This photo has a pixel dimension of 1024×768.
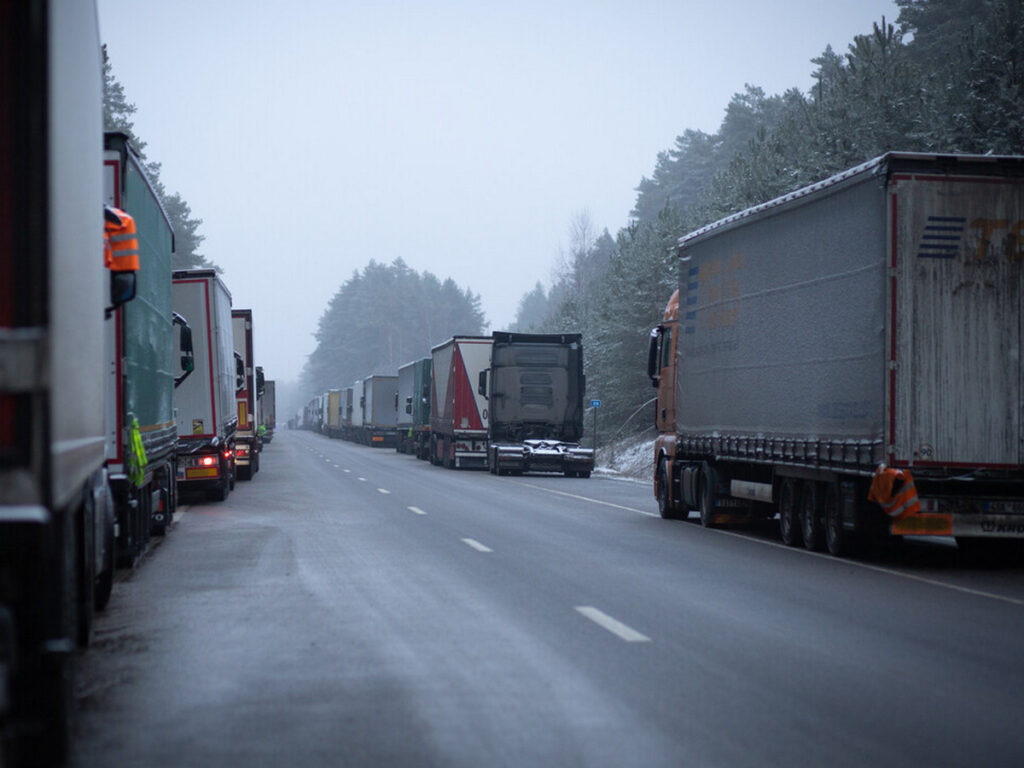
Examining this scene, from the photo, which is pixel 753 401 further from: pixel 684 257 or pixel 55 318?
pixel 55 318

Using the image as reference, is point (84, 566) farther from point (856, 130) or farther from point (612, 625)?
point (856, 130)

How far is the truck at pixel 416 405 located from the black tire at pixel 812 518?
115 ft

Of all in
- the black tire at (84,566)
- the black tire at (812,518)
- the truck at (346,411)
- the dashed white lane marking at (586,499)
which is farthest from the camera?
the truck at (346,411)

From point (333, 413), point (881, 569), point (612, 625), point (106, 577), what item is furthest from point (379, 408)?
point (612, 625)

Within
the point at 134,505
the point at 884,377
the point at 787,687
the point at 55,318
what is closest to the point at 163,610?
the point at 134,505

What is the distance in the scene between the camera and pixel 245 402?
111 feet

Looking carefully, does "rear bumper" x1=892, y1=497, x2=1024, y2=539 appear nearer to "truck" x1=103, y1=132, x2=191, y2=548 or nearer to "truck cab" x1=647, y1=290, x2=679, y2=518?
"truck" x1=103, y1=132, x2=191, y2=548

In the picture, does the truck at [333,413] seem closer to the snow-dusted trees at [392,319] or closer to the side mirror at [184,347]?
the snow-dusted trees at [392,319]

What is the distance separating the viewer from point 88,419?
22.3 feet

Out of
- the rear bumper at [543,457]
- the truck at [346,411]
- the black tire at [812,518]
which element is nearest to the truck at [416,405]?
the rear bumper at [543,457]

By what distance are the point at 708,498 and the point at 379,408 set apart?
56342 mm

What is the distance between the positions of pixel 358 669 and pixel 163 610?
3.18 metres

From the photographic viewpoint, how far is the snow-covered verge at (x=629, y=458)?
4322 centimetres

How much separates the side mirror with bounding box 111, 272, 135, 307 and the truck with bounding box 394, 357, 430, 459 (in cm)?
4080
